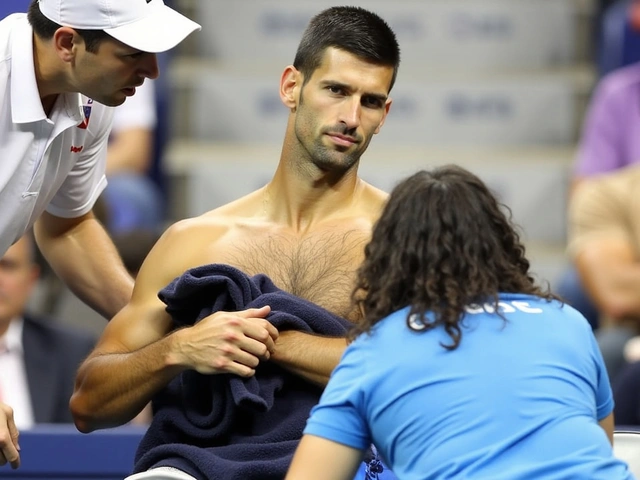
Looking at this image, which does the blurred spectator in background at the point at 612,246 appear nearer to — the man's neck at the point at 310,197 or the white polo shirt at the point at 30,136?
the man's neck at the point at 310,197

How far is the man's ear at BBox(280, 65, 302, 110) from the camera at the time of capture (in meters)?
2.99

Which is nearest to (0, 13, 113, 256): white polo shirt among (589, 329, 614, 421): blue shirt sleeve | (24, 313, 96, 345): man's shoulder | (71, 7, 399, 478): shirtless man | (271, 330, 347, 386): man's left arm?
(71, 7, 399, 478): shirtless man

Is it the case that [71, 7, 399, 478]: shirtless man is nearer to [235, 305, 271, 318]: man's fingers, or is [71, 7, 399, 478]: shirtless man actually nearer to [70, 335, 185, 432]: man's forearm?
[70, 335, 185, 432]: man's forearm

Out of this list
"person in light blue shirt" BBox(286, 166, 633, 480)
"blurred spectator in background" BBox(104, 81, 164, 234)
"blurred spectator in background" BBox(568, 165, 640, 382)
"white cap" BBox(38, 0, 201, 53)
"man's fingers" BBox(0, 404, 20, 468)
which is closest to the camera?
"person in light blue shirt" BBox(286, 166, 633, 480)

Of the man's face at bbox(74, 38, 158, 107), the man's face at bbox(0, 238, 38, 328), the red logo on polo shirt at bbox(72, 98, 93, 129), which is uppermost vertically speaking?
the man's face at bbox(74, 38, 158, 107)

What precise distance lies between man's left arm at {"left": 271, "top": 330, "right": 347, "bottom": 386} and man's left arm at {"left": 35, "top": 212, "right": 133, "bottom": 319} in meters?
0.79

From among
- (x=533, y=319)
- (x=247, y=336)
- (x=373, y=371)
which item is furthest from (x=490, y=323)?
(x=247, y=336)

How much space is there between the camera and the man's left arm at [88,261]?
3344mm

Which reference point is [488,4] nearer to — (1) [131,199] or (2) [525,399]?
(1) [131,199]

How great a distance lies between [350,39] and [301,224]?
45cm

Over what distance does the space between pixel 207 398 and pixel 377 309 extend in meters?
0.71

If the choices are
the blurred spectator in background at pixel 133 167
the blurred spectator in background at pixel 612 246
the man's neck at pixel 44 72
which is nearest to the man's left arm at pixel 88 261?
the man's neck at pixel 44 72

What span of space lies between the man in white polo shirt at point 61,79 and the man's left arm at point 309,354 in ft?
1.94

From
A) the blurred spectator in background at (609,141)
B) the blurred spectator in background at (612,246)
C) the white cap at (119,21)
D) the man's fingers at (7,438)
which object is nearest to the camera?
the man's fingers at (7,438)
